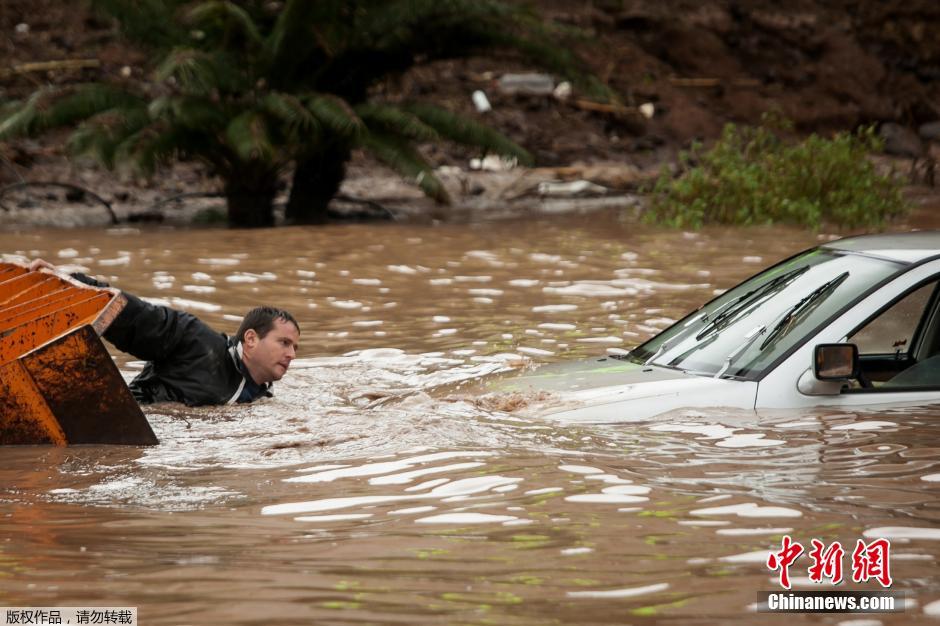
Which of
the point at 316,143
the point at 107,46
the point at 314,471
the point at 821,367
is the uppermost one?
the point at 107,46

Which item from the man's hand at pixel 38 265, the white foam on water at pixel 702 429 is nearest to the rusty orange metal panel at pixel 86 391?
the man's hand at pixel 38 265

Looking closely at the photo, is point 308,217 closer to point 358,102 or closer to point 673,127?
point 358,102

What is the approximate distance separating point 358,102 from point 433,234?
3.13 metres

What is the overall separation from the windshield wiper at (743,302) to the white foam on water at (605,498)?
4.88 ft

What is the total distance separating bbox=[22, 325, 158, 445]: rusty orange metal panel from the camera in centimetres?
567

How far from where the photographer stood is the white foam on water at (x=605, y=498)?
4.37 m

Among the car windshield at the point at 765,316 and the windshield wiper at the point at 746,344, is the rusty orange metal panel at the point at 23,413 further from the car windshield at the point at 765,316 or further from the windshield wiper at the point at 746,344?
the windshield wiper at the point at 746,344

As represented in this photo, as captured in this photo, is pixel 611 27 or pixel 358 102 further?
pixel 611 27

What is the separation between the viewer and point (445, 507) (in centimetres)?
442

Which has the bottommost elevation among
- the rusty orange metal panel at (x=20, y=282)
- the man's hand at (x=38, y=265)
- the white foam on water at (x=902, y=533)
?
the white foam on water at (x=902, y=533)

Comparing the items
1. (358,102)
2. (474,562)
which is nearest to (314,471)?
(474,562)

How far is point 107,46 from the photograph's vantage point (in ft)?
70.9

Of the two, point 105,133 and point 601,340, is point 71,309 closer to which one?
point 601,340

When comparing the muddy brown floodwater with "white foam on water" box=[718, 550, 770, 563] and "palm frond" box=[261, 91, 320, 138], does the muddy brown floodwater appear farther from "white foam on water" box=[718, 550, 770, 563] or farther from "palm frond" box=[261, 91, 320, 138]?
"palm frond" box=[261, 91, 320, 138]
